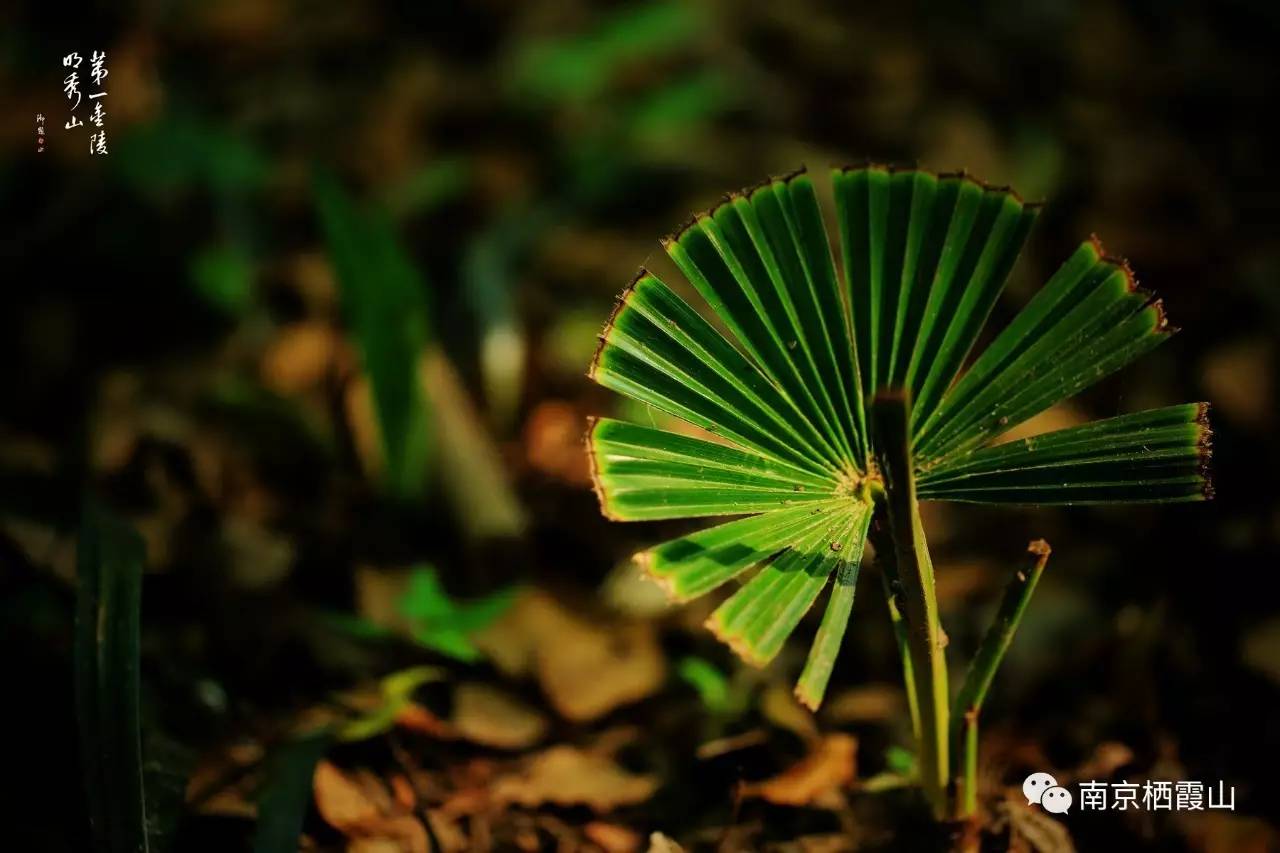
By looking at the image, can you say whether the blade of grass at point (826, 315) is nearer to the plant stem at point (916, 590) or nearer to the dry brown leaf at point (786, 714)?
the plant stem at point (916, 590)

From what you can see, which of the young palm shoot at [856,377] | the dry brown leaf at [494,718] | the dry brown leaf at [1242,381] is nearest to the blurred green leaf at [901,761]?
the young palm shoot at [856,377]

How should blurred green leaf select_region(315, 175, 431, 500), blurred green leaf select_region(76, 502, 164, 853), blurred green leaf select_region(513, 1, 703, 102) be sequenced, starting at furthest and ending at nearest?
blurred green leaf select_region(513, 1, 703, 102) < blurred green leaf select_region(315, 175, 431, 500) < blurred green leaf select_region(76, 502, 164, 853)

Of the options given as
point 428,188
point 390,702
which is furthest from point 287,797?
point 428,188

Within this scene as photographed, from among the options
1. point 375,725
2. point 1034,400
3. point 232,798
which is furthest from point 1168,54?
point 232,798

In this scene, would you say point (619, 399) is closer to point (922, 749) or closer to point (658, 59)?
point (922, 749)

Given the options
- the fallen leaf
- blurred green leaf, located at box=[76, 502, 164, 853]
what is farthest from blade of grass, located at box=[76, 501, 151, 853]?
the fallen leaf

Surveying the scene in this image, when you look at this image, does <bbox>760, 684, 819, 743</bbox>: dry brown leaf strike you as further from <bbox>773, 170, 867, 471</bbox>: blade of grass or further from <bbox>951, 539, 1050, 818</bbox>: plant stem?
<bbox>773, 170, 867, 471</bbox>: blade of grass

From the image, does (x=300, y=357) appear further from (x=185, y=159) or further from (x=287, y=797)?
(x=287, y=797)
